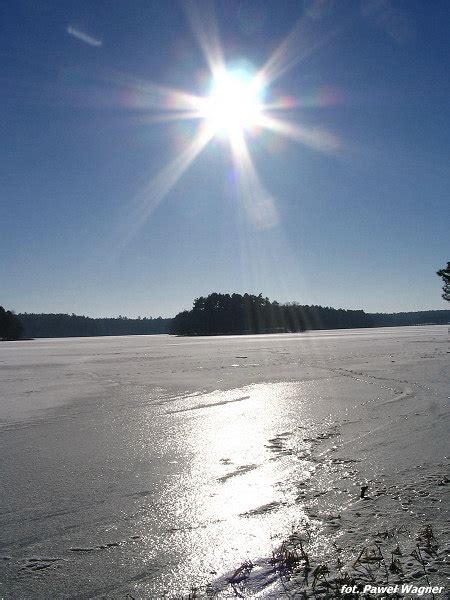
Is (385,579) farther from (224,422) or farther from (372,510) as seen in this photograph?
(224,422)

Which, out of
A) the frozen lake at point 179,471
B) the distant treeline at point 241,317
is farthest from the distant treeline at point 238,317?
the frozen lake at point 179,471

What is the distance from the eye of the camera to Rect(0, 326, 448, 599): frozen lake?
2.78 metres

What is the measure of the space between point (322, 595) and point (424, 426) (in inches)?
166

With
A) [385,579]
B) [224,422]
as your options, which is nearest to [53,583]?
[385,579]

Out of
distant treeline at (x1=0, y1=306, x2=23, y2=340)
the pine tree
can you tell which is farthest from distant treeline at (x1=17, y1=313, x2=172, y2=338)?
the pine tree

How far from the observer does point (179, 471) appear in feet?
14.8

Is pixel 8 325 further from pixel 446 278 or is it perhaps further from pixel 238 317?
pixel 446 278

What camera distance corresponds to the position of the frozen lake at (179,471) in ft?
9.12

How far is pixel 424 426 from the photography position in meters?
5.91

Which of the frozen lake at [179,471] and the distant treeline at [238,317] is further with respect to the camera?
the distant treeline at [238,317]

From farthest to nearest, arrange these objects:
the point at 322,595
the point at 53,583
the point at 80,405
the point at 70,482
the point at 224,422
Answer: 1. the point at 80,405
2. the point at 224,422
3. the point at 70,482
4. the point at 53,583
5. the point at 322,595

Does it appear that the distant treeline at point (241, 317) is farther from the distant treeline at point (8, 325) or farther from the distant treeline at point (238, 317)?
the distant treeline at point (8, 325)

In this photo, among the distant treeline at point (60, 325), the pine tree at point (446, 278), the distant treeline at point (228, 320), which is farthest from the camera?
the distant treeline at point (60, 325)

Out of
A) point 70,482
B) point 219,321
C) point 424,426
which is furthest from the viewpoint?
point 219,321
